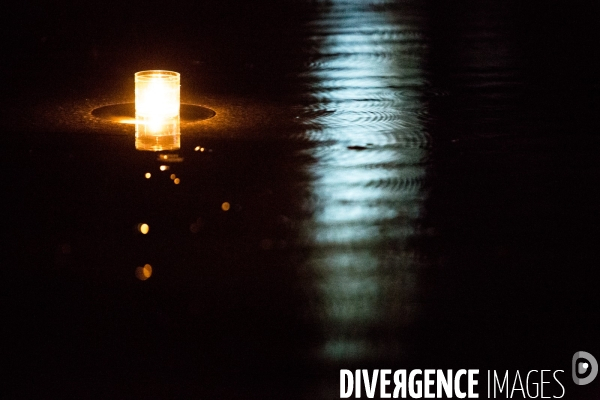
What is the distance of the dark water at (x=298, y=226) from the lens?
2.83m

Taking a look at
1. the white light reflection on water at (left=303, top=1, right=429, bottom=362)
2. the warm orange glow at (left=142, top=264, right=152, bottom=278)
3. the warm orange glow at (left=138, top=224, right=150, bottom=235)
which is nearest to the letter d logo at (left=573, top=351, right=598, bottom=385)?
the white light reflection on water at (left=303, top=1, right=429, bottom=362)

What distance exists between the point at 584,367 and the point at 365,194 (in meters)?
1.56

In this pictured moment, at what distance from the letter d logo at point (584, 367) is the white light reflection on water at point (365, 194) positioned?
1.54 feet

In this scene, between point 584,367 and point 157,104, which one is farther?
point 157,104

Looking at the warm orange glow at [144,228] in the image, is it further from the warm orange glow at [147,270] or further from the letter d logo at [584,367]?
the letter d logo at [584,367]

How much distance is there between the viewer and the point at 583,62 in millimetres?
7152

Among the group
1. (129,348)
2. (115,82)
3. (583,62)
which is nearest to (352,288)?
(129,348)

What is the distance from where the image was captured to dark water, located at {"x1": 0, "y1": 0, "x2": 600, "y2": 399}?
2.83 m

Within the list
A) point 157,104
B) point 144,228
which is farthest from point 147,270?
point 157,104

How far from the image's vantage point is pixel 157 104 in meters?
5.16

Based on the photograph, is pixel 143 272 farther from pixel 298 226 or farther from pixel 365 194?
pixel 365 194

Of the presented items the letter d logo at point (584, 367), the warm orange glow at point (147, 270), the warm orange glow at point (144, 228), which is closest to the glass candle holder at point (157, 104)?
the warm orange glow at point (144, 228)

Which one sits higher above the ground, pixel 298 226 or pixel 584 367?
pixel 298 226

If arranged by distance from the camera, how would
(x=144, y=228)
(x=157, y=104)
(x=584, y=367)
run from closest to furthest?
(x=584, y=367)
(x=144, y=228)
(x=157, y=104)
